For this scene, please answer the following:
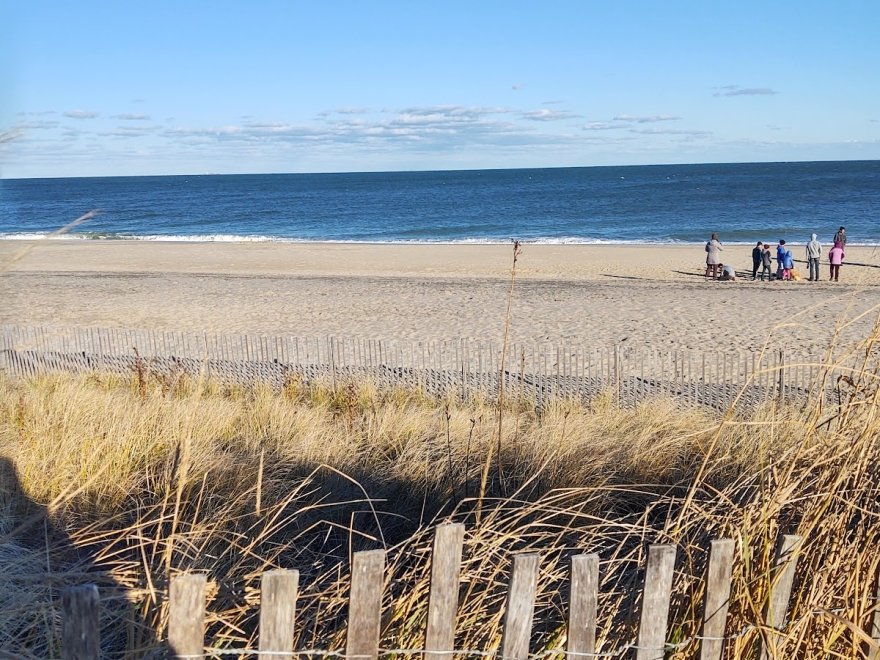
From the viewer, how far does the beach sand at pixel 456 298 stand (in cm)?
1522

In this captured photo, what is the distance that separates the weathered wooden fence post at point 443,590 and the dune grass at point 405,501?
0.45 metres

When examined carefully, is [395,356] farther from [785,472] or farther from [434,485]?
[785,472]

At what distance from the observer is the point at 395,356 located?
41.8 feet

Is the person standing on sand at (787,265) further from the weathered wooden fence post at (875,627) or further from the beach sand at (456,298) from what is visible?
the weathered wooden fence post at (875,627)

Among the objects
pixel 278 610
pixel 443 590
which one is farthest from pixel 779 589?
pixel 278 610

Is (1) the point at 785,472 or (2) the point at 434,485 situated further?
(2) the point at 434,485

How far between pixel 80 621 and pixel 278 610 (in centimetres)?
43

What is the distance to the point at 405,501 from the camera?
4.86 meters

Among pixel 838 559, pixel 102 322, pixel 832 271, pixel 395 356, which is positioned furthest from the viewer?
pixel 832 271

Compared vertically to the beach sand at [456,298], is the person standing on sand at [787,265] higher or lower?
higher

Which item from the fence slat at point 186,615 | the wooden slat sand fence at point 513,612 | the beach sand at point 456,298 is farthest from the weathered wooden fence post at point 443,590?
the beach sand at point 456,298

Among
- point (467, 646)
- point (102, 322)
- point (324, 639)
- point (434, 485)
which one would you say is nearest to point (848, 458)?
point (467, 646)

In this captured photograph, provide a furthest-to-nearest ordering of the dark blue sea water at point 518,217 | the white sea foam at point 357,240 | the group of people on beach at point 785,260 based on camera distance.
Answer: the dark blue sea water at point 518,217 → the white sea foam at point 357,240 → the group of people on beach at point 785,260

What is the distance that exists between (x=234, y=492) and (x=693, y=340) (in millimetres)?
11079
